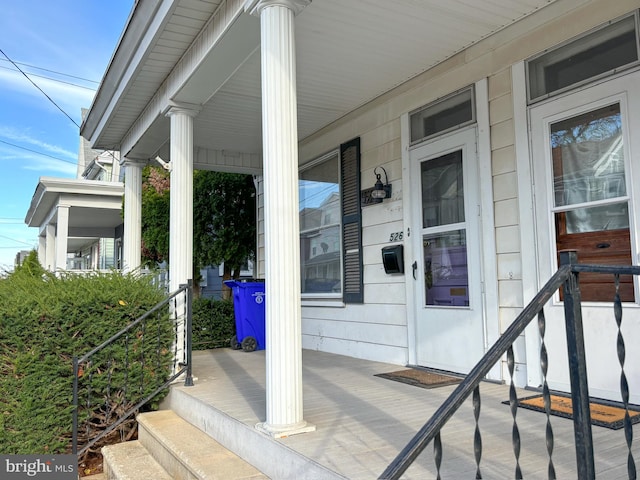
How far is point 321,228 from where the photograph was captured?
584cm

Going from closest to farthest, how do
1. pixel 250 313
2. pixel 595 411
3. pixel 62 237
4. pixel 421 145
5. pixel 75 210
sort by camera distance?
pixel 595 411 < pixel 421 145 < pixel 250 313 < pixel 62 237 < pixel 75 210

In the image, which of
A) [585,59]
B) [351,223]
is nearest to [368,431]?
[585,59]

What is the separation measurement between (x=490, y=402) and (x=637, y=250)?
121cm

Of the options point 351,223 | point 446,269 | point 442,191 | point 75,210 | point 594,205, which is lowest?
point 446,269

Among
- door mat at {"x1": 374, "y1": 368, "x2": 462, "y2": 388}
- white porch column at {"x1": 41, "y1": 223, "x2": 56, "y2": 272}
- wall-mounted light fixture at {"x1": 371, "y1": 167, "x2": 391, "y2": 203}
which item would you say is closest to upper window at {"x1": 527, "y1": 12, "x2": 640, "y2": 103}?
wall-mounted light fixture at {"x1": 371, "y1": 167, "x2": 391, "y2": 203}

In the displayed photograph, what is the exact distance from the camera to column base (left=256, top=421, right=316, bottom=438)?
96.1 inches

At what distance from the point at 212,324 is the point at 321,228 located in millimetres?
1982

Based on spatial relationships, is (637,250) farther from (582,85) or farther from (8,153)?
(8,153)

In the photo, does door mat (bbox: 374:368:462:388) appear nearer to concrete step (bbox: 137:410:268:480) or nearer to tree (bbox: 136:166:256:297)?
concrete step (bbox: 137:410:268:480)

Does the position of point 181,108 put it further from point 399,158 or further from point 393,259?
point 393,259

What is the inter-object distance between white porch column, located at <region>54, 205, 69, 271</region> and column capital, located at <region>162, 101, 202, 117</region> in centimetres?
641

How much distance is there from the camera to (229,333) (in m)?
Answer: 6.57

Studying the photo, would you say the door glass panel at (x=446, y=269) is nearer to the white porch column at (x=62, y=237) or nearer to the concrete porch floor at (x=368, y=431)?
the concrete porch floor at (x=368, y=431)

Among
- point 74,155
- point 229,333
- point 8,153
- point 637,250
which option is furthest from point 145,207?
point 74,155
